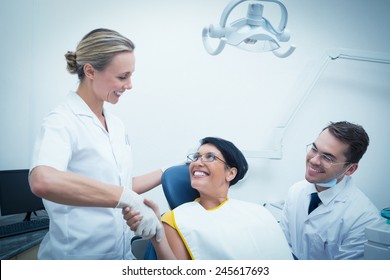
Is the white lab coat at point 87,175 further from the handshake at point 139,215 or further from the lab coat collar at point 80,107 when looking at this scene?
the handshake at point 139,215

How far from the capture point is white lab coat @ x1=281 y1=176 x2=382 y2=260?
1.38 metres

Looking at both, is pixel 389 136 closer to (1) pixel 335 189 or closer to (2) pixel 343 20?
(2) pixel 343 20

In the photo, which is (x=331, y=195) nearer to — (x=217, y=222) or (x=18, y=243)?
(x=217, y=222)

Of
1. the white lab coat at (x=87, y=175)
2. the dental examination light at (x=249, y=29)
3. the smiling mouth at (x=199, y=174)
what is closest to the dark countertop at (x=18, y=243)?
the white lab coat at (x=87, y=175)

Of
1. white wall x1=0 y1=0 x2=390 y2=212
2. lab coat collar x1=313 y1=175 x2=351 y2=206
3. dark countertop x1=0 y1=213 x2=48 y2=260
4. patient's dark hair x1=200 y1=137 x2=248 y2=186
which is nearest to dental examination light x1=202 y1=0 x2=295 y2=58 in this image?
patient's dark hair x1=200 y1=137 x2=248 y2=186

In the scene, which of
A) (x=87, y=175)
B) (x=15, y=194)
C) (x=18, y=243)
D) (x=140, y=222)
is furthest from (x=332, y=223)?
(x=15, y=194)

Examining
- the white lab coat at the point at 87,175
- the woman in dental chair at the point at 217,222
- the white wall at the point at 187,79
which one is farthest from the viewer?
the white wall at the point at 187,79

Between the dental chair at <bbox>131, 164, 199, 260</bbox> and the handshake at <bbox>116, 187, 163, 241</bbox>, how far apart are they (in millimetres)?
244

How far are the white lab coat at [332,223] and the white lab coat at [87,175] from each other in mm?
899

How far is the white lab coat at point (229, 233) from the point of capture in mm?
1199

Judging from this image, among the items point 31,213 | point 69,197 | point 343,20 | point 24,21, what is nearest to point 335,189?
point 69,197

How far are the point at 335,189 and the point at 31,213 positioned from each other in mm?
1734

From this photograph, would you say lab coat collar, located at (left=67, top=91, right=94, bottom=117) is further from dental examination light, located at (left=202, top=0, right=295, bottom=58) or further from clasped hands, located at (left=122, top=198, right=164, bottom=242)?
dental examination light, located at (left=202, top=0, right=295, bottom=58)

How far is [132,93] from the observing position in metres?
2.01
